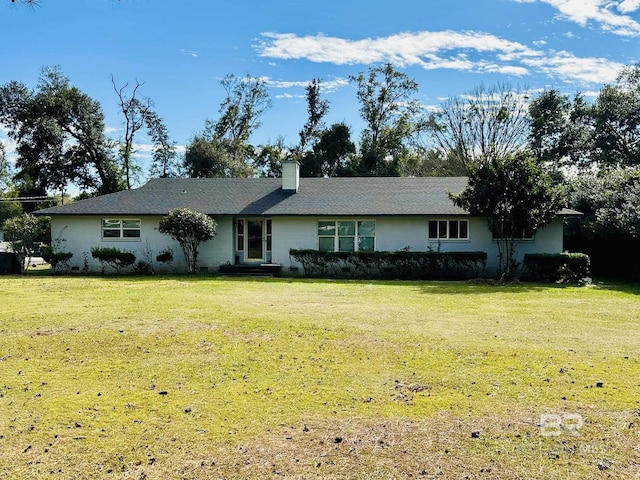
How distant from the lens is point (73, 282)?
16.5 metres

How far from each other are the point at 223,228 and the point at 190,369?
1539cm

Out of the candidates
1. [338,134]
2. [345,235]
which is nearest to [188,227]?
[345,235]

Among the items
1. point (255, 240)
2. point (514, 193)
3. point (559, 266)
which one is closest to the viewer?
point (514, 193)

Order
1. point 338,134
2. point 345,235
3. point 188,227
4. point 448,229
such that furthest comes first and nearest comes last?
point 338,134
point 345,235
point 448,229
point 188,227

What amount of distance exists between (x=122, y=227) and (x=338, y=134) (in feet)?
70.1

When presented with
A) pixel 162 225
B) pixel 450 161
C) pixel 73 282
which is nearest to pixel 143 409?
pixel 73 282

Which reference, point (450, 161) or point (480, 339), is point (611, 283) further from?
point (450, 161)

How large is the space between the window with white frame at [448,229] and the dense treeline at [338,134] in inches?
561

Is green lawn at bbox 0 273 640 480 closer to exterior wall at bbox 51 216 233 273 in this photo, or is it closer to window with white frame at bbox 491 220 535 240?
window with white frame at bbox 491 220 535 240

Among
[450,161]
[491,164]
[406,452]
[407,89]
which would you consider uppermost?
[407,89]

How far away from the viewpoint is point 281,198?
22.1 meters

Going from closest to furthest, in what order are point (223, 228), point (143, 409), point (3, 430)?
point (3, 430), point (143, 409), point (223, 228)

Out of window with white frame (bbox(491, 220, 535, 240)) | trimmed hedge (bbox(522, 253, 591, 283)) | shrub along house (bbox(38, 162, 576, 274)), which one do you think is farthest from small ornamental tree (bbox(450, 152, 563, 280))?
shrub along house (bbox(38, 162, 576, 274))

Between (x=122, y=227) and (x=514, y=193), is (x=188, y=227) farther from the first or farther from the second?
(x=514, y=193)
